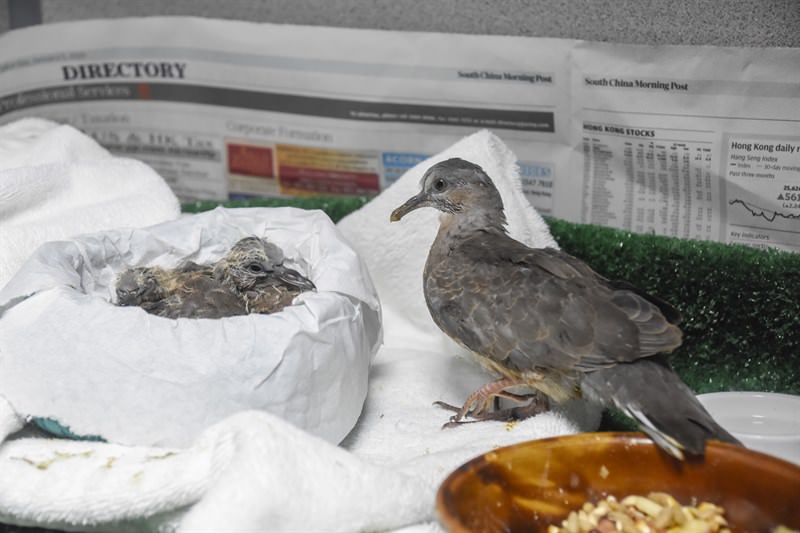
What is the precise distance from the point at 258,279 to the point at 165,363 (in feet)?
1.25

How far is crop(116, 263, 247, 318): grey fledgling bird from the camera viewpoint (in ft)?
5.00

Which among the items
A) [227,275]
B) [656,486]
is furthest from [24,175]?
[656,486]

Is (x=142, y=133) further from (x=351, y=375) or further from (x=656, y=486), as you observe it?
(x=656, y=486)

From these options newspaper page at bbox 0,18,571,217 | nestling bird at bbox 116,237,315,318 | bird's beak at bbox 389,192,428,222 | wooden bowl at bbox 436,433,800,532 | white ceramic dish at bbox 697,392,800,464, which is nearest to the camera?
wooden bowl at bbox 436,433,800,532

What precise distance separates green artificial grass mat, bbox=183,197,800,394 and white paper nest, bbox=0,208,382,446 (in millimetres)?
584

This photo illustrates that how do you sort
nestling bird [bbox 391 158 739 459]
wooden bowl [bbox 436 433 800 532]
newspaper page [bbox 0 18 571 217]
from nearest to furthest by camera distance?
wooden bowl [bbox 436 433 800 532] → nestling bird [bbox 391 158 739 459] → newspaper page [bbox 0 18 571 217]

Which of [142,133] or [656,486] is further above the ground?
[142,133]

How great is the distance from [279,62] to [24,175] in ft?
1.97

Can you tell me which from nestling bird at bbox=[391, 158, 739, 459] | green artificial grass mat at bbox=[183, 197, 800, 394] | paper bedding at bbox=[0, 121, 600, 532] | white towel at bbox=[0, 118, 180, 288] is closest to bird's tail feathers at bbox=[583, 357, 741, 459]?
nestling bird at bbox=[391, 158, 739, 459]

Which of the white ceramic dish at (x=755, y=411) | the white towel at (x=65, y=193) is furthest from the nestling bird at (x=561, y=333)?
the white towel at (x=65, y=193)

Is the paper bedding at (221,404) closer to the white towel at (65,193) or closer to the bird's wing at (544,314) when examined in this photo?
the white towel at (65,193)

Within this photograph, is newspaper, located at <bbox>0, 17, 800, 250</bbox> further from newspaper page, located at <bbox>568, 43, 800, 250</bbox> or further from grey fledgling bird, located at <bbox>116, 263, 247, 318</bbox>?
Result: grey fledgling bird, located at <bbox>116, 263, 247, 318</bbox>

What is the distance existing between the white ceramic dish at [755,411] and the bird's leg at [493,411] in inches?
10.8

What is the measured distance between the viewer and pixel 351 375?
1435mm
